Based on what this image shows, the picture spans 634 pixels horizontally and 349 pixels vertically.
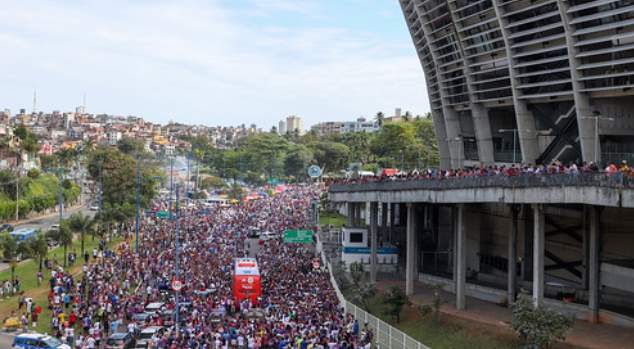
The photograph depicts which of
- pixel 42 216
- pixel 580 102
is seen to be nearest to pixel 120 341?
pixel 580 102

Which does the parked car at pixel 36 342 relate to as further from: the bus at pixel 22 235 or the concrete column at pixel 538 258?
the bus at pixel 22 235

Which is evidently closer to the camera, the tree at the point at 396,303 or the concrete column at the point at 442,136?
the tree at the point at 396,303

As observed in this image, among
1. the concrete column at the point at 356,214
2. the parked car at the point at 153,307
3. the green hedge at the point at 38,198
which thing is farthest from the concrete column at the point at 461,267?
the green hedge at the point at 38,198

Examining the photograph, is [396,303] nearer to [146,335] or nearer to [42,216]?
[146,335]

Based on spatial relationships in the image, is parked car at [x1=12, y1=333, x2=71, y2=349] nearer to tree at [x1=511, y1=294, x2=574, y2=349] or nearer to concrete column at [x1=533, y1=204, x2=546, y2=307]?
tree at [x1=511, y1=294, x2=574, y2=349]

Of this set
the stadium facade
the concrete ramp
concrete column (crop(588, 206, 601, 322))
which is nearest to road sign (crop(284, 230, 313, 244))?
the stadium facade

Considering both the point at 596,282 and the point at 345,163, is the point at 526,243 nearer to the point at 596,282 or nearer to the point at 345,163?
the point at 596,282

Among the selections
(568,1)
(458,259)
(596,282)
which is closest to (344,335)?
(458,259)
